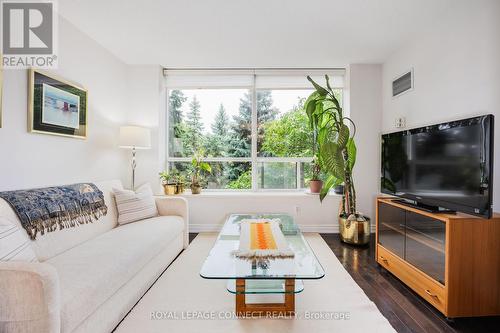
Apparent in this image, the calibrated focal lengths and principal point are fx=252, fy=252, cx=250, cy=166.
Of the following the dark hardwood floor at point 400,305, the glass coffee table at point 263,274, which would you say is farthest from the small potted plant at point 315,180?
the glass coffee table at point 263,274

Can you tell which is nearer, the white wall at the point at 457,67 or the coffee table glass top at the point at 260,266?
the coffee table glass top at the point at 260,266

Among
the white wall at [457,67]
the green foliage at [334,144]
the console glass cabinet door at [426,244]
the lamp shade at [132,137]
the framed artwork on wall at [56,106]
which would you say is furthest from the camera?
the lamp shade at [132,137]

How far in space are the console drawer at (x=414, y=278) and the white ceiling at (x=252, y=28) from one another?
7.47ft

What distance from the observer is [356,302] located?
190 cm

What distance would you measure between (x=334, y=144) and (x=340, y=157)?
0.58 ft

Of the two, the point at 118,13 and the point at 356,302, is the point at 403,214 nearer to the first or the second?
the point at 356,302

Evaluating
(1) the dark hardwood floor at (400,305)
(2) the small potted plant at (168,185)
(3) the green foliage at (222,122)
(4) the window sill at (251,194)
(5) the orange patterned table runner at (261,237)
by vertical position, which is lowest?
(1) the dark hardwood floor at (400,305)

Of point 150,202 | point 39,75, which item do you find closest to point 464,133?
point 150,202

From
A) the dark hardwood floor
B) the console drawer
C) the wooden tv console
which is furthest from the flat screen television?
the dark hardwood floor

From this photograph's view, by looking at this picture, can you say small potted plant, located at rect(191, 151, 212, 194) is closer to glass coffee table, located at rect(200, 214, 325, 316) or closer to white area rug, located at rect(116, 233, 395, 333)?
white area rug, located at rect(116, 233, 395, 333)

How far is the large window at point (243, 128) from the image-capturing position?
3926 millimetres

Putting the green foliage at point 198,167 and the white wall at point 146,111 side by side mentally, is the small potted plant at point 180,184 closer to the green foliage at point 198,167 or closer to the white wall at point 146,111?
the green foliage at point 198,167

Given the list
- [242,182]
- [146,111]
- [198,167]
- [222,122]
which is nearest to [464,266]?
[242,182]

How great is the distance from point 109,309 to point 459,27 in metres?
3.48
